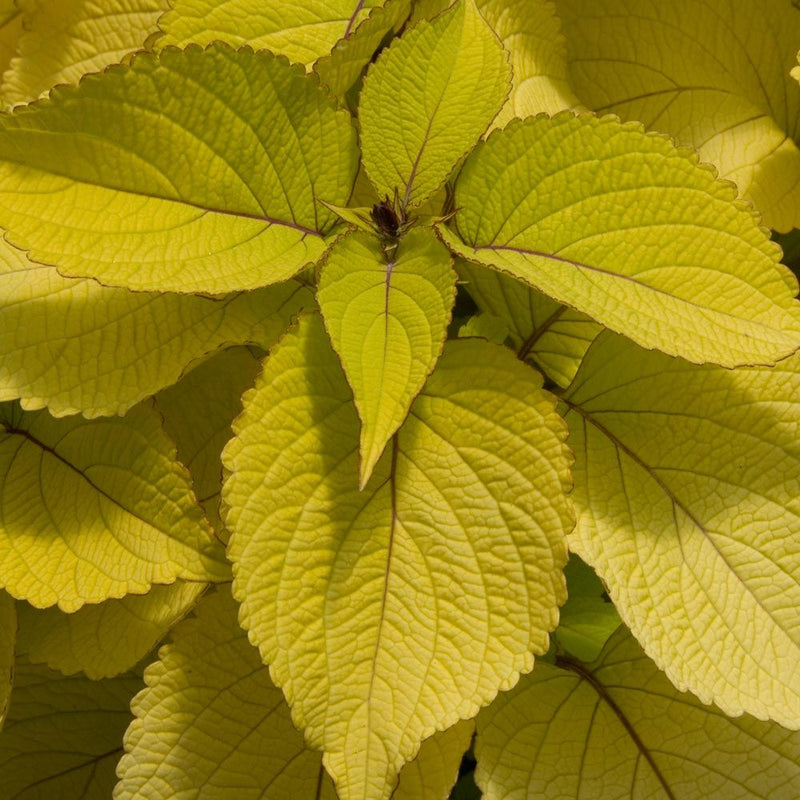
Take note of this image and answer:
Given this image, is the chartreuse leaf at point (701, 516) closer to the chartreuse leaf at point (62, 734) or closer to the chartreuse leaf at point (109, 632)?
the chartreuse leaf at point (109, 632)

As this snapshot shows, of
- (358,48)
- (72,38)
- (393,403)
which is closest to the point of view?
(393,403)

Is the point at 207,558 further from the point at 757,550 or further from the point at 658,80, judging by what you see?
the point at 658,80

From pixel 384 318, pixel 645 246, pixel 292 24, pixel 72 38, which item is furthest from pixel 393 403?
pixel 72 38

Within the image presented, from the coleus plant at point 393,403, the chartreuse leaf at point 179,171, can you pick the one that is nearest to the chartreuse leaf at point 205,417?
the coleus plant at point 393,403

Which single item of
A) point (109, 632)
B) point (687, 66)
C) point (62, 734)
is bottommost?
point (62, 734)

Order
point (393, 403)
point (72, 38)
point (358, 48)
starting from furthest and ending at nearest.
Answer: point (72, 38)
point (358, 48)
point (393, 403)

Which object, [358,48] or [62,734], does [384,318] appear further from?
[62,734]
